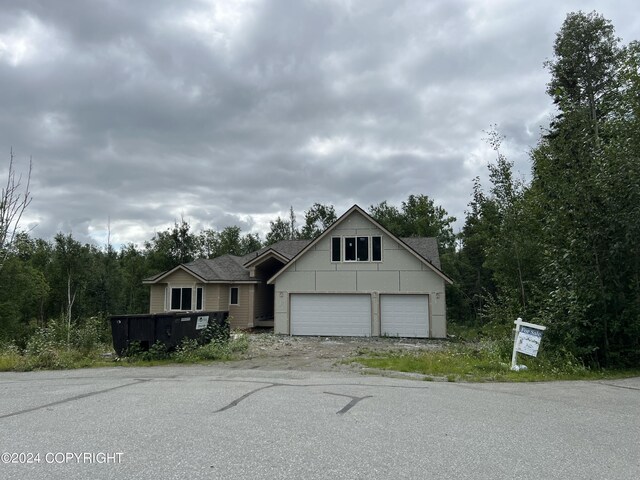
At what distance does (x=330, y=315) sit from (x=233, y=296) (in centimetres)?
744

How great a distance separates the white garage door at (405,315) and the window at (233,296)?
379 inches

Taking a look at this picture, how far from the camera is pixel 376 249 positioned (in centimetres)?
2364

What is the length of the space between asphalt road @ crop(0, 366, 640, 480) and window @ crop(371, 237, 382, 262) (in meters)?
14.5

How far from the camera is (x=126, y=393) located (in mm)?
7984

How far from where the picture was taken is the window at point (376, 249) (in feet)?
77.2

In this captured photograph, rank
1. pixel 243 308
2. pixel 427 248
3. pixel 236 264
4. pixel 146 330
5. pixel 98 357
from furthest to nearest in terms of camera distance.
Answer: pixel 236 264 → pixel 243 308 → pixel 427 248 → pixel 98 357 → pixel 146 330

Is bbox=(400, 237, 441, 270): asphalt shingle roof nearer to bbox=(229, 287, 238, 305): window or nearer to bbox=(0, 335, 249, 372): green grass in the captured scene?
Result: bbox=(229, 287, 238, 305): window

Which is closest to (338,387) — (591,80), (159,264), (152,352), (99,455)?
(99,455)

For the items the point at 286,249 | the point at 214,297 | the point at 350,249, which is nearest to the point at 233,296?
the point at 214,297

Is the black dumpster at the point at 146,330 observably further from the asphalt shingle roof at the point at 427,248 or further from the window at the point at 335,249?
the asphalt shingle roof at the point at 427,248

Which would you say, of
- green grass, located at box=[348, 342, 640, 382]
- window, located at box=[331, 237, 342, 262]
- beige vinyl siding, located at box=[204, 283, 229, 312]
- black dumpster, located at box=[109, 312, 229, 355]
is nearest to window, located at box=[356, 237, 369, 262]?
window, located at box=[331, 237, 342, 262]

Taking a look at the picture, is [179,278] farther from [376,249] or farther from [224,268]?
[376,249]

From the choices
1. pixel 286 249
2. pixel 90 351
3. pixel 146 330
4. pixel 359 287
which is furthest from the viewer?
pixel 286 249

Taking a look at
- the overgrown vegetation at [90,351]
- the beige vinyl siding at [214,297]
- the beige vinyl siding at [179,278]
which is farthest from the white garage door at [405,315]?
the beige vinyl siding at [179,278]
